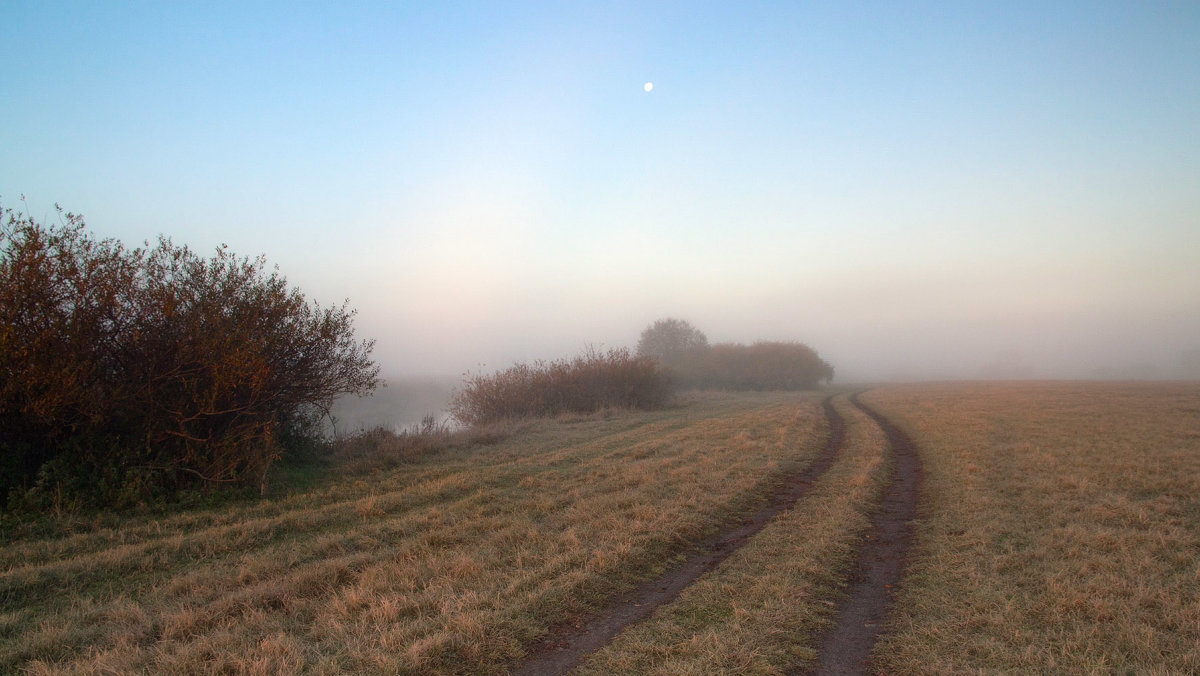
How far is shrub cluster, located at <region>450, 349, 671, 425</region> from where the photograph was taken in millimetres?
26781

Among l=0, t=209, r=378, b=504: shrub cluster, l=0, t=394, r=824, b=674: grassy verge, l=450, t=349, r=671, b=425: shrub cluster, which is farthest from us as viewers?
l=450, t=349, r=671, b=425: shrub cluster

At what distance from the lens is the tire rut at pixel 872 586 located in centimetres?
441

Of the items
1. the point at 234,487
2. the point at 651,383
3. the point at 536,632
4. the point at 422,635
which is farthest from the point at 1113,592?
the point at 651,383

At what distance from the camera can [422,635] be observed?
4605 millimetres

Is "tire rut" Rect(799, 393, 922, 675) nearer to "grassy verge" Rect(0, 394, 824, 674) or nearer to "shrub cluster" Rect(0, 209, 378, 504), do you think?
"grassy verge" Rect(0, 394, 824, 674)

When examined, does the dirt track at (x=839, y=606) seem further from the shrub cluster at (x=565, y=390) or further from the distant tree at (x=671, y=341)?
the distant tree at (x=671, y=341)

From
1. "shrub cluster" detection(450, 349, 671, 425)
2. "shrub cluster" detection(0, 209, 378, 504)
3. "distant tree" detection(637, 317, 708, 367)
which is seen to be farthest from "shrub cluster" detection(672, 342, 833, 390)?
"shrub cluster" detection(0, 209, 378, 504)

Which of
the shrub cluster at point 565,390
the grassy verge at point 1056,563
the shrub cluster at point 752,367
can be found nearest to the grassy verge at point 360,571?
the grassy verge at point 1056,563

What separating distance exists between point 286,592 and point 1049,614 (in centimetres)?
702

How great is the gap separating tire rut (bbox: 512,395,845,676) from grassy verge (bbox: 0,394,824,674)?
0.63 feet

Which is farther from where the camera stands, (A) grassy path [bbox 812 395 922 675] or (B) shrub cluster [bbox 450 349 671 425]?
(B) shrub cluster [bbox 450 349 671 425]

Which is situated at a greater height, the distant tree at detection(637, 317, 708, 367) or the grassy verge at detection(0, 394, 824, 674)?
the distant tree at detection(637, 317, 708, 367)

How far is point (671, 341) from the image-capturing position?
68.6m

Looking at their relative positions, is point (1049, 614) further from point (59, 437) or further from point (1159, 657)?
point (59, 437)
